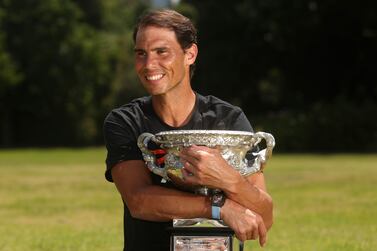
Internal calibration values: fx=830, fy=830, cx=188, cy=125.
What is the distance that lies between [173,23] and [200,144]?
1.91ft

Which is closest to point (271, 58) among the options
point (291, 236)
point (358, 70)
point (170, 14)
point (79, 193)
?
point (358, 70)

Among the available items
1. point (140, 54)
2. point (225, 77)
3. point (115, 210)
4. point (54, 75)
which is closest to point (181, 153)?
point (140, 54)

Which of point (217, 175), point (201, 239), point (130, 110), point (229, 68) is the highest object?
point (229, 68)

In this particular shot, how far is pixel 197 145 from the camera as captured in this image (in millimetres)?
3125

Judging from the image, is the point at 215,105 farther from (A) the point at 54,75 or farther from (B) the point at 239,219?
(A) the point at 54,75

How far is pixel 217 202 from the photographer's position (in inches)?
126

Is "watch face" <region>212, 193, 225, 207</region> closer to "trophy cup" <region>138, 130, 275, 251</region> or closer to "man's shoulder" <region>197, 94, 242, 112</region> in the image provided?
"trophy cup" <region>138, 130, 275, 251</region>

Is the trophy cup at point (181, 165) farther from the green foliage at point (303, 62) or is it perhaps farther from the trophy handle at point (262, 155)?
the green foliage at point (303, 62)

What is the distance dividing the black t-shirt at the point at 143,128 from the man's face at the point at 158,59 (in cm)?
15

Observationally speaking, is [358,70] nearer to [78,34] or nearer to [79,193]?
[78,34]

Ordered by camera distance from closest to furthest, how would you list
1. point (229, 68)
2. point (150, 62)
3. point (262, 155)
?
point (262, 155), point (150, 62), point (229, 68)

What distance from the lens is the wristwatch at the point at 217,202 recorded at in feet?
10.5

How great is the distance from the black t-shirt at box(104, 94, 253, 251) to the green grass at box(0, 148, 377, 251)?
199 inches

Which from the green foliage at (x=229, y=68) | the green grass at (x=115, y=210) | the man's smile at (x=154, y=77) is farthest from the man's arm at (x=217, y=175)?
the green foliage at (x=229, y=68)
